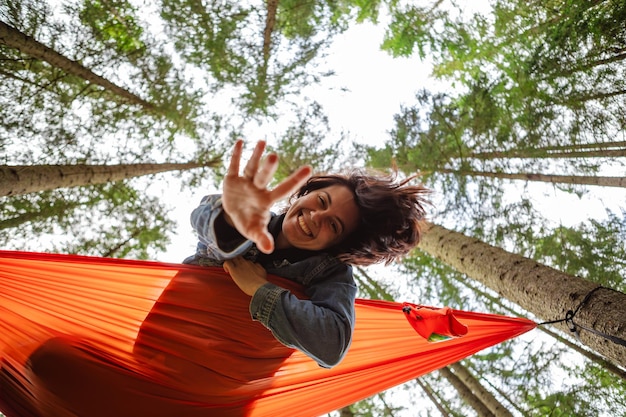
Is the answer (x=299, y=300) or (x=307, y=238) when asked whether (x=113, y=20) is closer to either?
(x=307, y=238)

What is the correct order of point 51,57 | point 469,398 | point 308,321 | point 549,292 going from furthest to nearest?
point 469,398
point 51,57
point 549,292
point 308,321

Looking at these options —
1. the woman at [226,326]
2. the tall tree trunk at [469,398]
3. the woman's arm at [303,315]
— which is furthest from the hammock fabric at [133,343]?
the tall tree trunk at [469,398]

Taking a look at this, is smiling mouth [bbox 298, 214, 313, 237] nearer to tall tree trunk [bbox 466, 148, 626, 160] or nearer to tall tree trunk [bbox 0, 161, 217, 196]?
tall tree trunk [bbox 0, 161, 217, 196]

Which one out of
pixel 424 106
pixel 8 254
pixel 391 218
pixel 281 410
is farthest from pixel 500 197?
pixel 8 254

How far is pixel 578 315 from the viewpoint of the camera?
6.34 ft

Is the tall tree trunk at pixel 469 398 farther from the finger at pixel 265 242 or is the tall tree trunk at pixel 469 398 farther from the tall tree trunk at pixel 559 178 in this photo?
the finger at pixel 265 242

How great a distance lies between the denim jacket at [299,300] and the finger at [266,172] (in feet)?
0.72

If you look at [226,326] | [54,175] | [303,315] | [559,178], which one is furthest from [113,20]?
[559,178]

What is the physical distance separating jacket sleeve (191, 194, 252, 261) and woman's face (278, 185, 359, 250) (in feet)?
0.81

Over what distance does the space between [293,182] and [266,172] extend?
0.09 m

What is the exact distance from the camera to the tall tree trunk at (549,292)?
1.76 metres

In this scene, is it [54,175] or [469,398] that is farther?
[469,398]

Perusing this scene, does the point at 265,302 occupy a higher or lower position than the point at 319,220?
lower

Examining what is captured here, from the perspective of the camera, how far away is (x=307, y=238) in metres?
1.53
